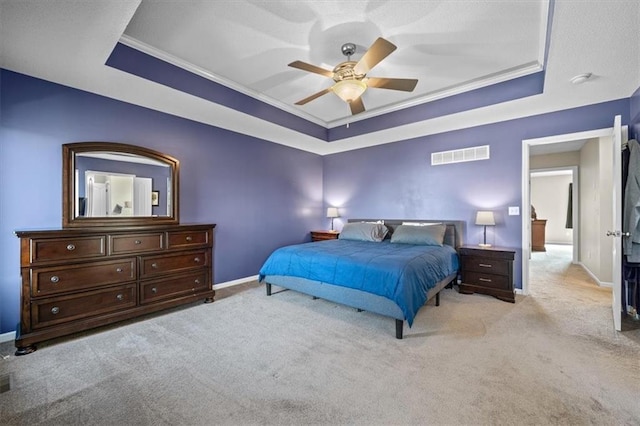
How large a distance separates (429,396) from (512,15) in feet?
10.5

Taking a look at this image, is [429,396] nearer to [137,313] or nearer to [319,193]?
[137,313]

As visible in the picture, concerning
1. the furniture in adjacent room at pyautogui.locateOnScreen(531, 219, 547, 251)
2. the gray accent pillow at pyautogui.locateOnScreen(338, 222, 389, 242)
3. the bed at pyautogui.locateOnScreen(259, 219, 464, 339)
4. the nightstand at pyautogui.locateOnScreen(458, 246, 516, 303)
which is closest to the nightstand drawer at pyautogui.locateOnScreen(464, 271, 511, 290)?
the nightstand at pyautogui.locateOnScreen(458, 246, 516, 303)

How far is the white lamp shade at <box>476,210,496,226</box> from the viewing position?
3.93 metres

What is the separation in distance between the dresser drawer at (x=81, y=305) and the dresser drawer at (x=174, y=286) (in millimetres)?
126

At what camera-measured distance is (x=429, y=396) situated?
175cm

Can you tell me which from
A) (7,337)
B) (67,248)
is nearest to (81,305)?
(67,248)

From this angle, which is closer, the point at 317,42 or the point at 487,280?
the point at 317,42

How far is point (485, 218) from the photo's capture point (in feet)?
13.0

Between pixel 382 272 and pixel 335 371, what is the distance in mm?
1037

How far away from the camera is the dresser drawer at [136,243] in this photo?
2846 mm

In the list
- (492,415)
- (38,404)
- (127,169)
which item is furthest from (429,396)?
(127,169)

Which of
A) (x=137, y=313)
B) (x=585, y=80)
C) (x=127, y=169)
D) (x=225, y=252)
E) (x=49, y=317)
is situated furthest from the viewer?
(x=225, y=252)

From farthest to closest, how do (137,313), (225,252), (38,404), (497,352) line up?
(225,252) → (137,313) → (497,352) → (38,404)

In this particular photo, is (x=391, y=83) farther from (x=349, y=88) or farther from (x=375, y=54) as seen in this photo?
(x=375, y=54)
